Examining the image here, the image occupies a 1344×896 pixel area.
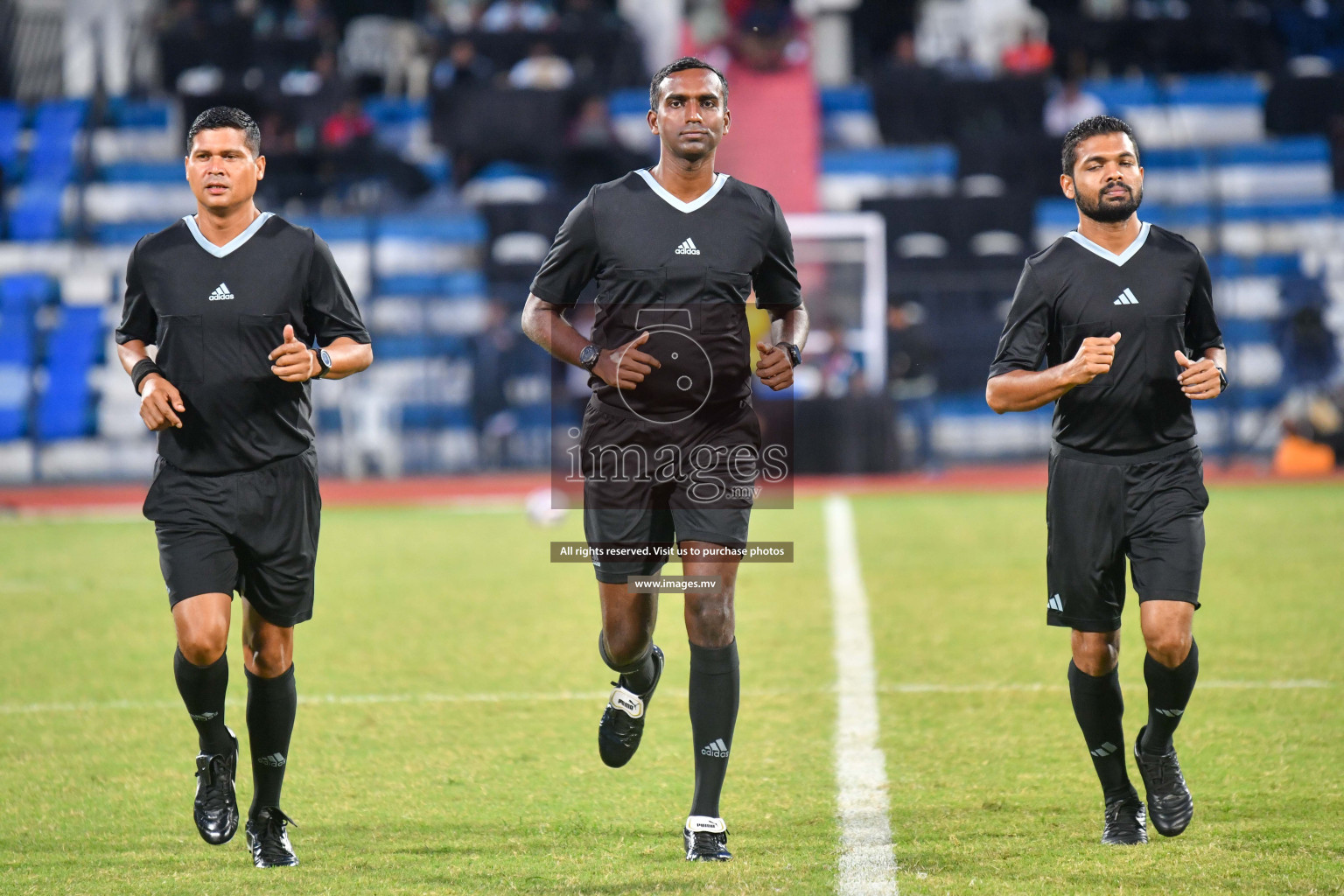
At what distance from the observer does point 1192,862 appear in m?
4.46

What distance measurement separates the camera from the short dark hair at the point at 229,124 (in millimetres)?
4758

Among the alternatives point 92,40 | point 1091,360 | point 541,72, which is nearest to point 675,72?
point 1091,360

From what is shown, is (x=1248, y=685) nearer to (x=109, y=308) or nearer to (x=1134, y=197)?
(x=1134, y=197)

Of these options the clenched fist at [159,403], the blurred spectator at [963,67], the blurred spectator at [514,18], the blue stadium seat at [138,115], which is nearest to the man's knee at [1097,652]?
the clenched fist at [159,403]

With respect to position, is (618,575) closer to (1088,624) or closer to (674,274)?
(674,274)

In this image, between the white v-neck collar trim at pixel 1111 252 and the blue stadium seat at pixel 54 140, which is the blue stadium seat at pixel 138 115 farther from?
the white v-neck collar trim at pixel 1111 252

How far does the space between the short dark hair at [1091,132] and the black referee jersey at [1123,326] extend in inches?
9.8

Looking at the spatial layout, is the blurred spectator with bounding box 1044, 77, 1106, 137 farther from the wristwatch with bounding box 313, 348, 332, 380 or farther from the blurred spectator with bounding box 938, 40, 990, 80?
the wristwatch with bounding box 313, 348, 332, 380

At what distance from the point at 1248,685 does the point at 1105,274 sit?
2945 millimetres

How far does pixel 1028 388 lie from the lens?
473 centimetres

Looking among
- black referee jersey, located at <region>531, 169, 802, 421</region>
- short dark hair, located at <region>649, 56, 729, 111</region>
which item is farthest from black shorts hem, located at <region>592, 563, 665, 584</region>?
short dark hair, located at <region>649, 56, 729, 111</region>

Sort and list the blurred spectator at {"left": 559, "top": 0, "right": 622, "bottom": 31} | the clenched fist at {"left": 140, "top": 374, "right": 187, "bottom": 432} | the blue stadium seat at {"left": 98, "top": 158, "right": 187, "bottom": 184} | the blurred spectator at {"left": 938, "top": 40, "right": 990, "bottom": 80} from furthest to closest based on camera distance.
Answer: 1. the blue stadium seat at {"left": 98, "top": 158, "right": 187, "bottom": 184}
2. the blurred spectator at {"left": 559, "top": 0, "right": 622, "bottom": 31}
3. the blurred spectator at {"left": 938, "top": 40, "right": 990, "bottom": 80}
4. the clenched fist at {"left": 140, "top": 374, "right": 187, "bottom": 432}

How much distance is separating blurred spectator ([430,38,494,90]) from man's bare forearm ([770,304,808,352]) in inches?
678

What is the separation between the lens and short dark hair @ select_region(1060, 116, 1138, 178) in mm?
4820
